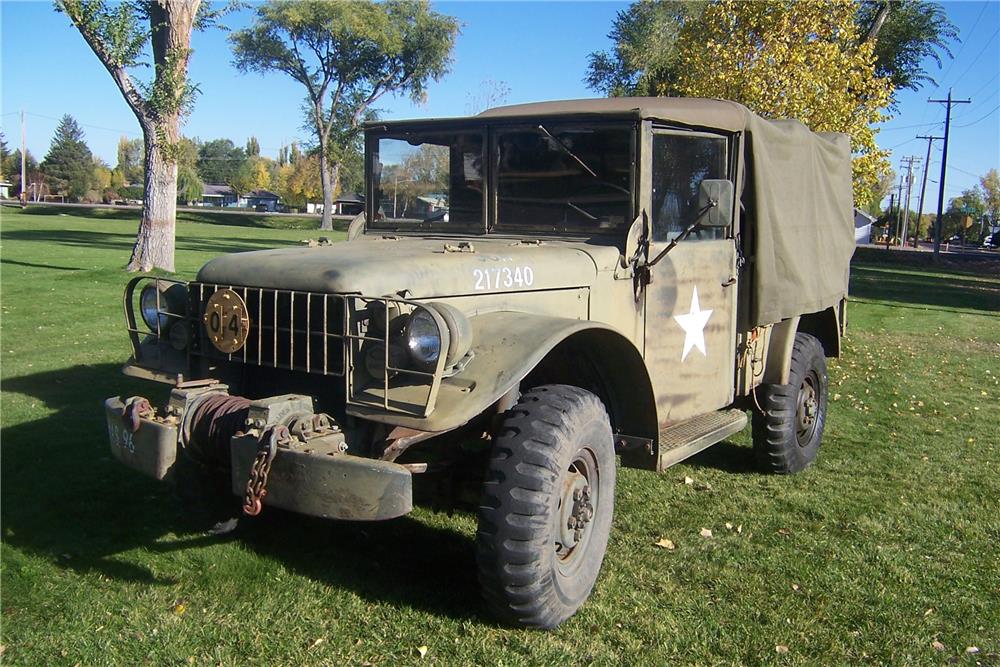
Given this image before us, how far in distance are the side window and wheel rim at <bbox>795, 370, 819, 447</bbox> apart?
1846mm

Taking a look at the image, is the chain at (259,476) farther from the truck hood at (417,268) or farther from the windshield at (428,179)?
the windshield at (428,179)

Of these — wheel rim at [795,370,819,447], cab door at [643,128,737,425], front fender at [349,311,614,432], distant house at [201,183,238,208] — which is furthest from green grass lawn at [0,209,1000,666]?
distant house at [201,183,238,208]

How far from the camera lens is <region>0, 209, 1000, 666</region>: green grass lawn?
354 cm

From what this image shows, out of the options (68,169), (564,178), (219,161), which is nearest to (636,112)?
(564,178)

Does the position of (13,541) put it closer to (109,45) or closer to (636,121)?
(636,121)

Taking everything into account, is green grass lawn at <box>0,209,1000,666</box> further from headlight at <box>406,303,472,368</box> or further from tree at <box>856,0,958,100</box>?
tree at <box>856,0,958,100</box>

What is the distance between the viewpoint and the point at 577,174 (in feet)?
15.1

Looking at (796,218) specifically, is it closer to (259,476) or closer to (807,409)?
(807,409)

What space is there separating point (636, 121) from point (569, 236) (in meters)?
0.67

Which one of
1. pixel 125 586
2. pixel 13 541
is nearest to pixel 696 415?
pixel 125 586

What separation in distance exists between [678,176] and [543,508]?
217 centimetres

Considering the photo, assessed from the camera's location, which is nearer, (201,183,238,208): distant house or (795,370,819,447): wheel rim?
(795,370,819,447): wheel rim

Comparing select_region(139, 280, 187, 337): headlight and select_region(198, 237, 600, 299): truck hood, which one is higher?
select_region(198, 237, 600, 299): truck hood

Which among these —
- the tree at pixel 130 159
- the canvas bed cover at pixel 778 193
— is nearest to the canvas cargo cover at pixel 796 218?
the canvas bed cover at pixel 778 193
